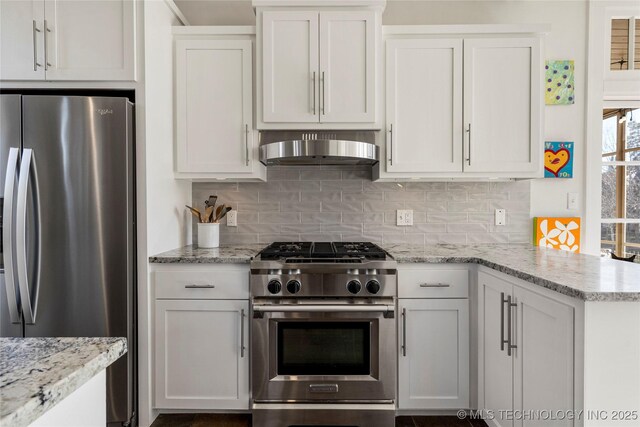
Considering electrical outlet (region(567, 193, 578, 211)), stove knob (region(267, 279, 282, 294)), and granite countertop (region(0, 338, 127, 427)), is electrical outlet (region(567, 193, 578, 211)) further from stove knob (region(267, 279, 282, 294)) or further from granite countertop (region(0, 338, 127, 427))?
granite countertop (region(0, 338, 127, 427))

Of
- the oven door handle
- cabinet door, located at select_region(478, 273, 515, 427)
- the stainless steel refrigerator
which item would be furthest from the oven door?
the stainless steel refrigerator

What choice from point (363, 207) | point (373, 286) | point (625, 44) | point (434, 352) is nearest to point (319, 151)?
point (363, 207)

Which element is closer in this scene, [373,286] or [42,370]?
[42,370]

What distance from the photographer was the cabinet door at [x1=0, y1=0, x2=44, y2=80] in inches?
74.0

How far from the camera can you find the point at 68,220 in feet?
5.93

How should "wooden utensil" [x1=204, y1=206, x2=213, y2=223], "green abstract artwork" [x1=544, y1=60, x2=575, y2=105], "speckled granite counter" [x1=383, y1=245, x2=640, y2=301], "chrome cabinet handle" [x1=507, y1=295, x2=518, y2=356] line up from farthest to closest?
"green abstract artwork" [x1=544, y1=60, x2=575, y2=105], "wooden utensil" [x1=204, y1=206, x2=213, y2=223], "chrome cabinet handle" [x1=507, y1=295, x2=518, y2=356], "speckled granite counter" [x1=383, y1=245, x2=640, y2=301]

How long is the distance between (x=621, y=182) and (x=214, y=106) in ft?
9.58

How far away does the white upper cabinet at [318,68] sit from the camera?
219 centimetres

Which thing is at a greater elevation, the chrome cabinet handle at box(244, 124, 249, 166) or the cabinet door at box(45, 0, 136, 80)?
the cabinet door at box(45, 0, 136, 80)

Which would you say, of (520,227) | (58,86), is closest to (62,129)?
(58,86)

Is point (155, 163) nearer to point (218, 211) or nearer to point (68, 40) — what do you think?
point (218, 211)

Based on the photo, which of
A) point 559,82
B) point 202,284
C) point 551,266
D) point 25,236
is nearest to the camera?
point 551,266

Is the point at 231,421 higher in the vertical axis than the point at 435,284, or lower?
lower

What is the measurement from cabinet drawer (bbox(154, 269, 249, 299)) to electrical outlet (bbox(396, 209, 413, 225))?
1.18 meters
